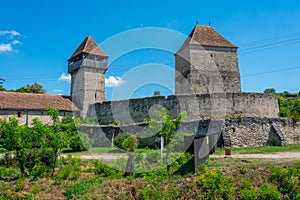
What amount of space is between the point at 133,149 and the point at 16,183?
442 centimetres

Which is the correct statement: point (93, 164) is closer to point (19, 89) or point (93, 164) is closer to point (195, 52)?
point (195, 52)

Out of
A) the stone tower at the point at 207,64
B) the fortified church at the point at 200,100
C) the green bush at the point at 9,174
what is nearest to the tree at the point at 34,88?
the fortified church at the point at 200,100

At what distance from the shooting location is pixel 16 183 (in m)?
9.64

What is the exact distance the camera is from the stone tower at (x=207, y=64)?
27141 mm

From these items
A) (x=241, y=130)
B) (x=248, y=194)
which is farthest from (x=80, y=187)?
(x=241, y=130)

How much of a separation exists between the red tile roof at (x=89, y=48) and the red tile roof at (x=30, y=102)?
20.1ft

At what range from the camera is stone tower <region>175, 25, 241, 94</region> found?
1069 inches

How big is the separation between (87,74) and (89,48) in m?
3.16

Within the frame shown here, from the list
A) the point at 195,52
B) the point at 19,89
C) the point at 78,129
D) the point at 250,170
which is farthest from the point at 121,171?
the point at 19,89

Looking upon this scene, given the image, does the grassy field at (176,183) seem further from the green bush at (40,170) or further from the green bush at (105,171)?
the green bush at (40,170)

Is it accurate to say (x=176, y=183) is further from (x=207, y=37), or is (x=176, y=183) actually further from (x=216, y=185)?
(x=207, y=37)

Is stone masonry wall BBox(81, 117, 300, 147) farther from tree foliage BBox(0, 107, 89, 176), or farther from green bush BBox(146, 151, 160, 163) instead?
tree foliage BBox(0, 107, 89, 176)

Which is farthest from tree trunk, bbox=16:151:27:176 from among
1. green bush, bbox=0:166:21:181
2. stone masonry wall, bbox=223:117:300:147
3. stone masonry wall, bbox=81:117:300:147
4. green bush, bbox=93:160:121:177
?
stone masonry wall, bbox=223:117:300:147

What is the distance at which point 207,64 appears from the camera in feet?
90.6
